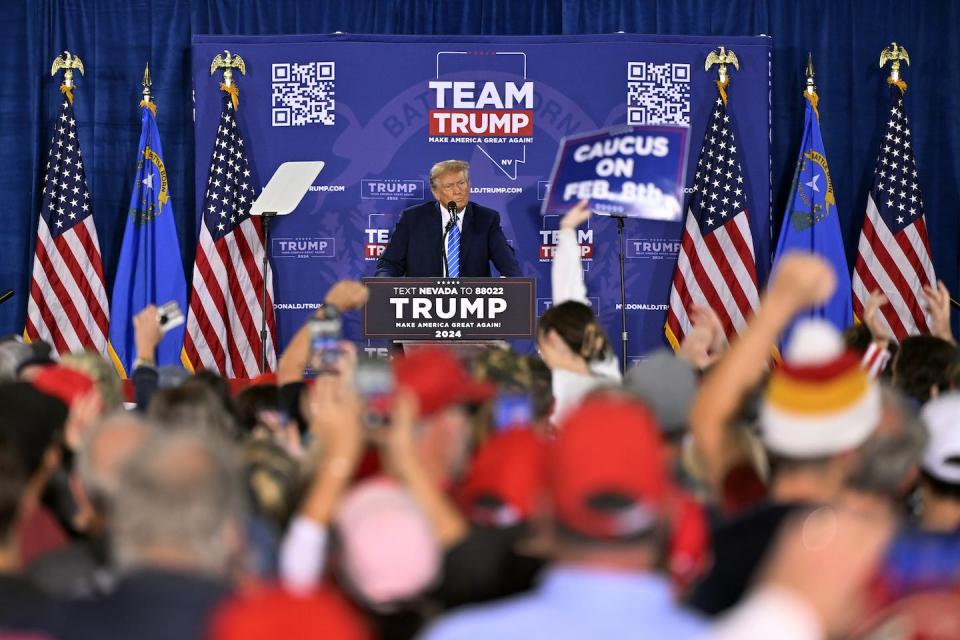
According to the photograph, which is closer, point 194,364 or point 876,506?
point 876,506

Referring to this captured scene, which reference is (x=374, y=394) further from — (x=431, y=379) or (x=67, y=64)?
(x=67, y=64)

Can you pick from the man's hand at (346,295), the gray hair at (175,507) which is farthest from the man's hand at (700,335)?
the gray hair at (175,507)

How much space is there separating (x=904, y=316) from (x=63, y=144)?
20.2 feet

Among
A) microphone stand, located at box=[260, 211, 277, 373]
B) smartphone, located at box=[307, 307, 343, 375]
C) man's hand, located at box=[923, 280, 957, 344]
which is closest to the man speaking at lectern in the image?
microphone stand, located at box=[260, 211, 277, 373]

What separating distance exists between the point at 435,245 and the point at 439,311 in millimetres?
1572

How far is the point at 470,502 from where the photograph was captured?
218 cm

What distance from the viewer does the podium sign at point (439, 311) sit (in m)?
6.39

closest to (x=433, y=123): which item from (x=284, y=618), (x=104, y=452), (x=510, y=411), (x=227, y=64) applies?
(x=227, y=64)

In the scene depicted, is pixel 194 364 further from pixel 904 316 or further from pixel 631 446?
pixel 631 446

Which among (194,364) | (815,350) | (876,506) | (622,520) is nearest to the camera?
(622,520)

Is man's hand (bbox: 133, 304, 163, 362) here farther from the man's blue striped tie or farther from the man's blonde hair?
the man's blonde hair

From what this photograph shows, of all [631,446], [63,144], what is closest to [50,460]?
[631,446]

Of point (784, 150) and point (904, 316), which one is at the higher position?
point (784, 150)

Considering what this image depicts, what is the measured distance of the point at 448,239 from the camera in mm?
7691
